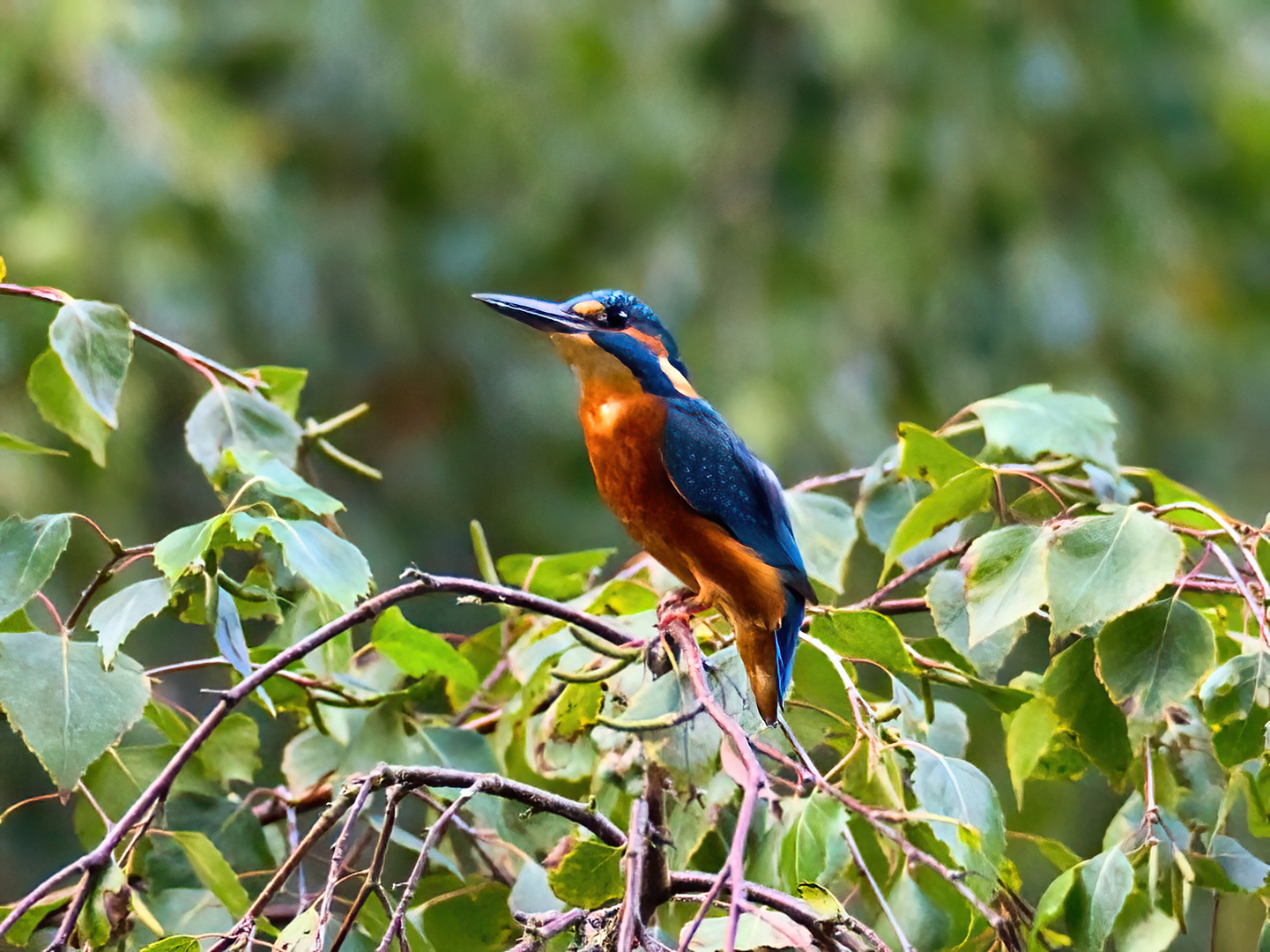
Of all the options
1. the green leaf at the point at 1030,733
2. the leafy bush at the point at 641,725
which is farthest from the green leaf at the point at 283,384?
the green leaf at the point at 1030,733

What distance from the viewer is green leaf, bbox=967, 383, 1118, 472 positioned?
40.1 inches

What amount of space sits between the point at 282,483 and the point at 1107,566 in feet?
1.76

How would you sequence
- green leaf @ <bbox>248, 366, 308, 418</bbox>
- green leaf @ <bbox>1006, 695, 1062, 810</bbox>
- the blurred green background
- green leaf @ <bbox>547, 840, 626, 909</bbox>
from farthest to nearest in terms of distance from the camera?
the blurred green background < green leaf @ <bbox>248, 366, 308, 418</bbox> < green leaf @ <bbox>1006, 695, 1062, 810</bbox> < green leaf @ <bbox>547, 840, 626, 909</bbox>

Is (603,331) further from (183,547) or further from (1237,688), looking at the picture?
(1237,688)

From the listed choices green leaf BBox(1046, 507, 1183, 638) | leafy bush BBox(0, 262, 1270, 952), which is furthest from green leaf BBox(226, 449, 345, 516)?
green leaf BBox(1046, 507, 1183, 638)

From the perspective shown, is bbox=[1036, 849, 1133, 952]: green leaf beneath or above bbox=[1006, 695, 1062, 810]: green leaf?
beneath

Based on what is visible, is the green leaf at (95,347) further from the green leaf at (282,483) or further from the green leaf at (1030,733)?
the green leaf at (1030,733)

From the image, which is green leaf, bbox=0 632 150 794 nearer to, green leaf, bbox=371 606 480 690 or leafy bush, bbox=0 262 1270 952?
leafy bush, bbox=0 262 1270 952

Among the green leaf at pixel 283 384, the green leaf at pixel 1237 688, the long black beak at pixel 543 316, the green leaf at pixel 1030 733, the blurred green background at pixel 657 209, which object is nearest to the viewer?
the green leaf at pixel 1237 688

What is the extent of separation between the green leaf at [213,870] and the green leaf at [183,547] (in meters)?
0.18

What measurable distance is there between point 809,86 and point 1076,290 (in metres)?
0.92

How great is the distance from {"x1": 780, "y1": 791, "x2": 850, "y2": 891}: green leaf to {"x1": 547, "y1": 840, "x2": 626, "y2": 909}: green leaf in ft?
0.42

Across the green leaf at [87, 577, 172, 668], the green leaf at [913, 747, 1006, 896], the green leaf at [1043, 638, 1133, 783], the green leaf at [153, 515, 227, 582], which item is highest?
the green leaf at [153, 515, 227, 582]

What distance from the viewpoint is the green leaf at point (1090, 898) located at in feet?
2.68
